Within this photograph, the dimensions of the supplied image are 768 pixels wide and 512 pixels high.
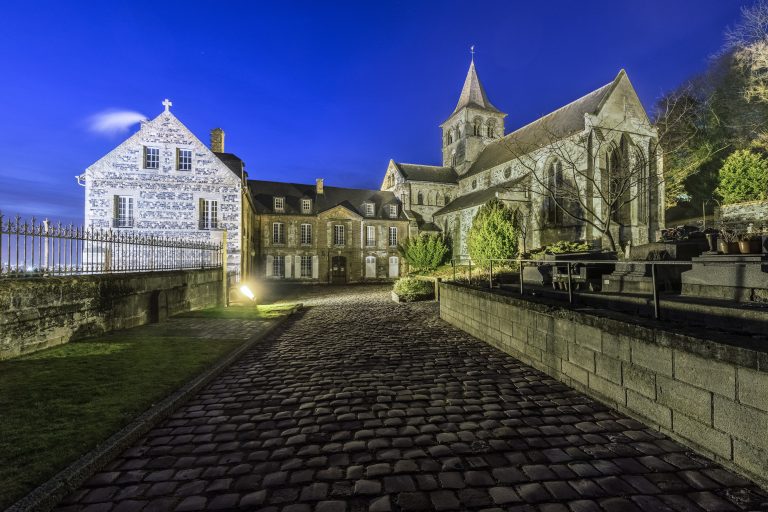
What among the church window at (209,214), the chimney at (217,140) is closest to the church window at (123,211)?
the church window at (209,214)

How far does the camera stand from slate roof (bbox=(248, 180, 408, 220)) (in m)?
35.5

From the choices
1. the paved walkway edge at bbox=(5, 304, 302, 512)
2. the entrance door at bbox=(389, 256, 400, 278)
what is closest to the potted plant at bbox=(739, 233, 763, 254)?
the paved walkway edge at bbox=(5, 304, 302, 512)

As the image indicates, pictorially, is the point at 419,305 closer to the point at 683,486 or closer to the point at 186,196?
the point at 683,486

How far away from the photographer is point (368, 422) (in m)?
3.97

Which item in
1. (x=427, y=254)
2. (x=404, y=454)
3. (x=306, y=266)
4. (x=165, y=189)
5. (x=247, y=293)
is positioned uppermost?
(x=165, y=189)

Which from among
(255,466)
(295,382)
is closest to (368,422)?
(255,466)

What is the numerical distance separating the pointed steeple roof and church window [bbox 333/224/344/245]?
22969 millimetres

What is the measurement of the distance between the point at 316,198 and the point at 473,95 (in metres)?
25.0

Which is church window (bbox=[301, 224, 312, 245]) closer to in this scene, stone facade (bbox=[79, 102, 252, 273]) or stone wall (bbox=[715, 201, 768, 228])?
stone facade (bbox=[79, 102, 252, 273])

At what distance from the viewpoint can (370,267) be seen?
120ft

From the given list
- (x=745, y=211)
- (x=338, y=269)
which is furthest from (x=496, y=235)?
(x=338, y=269)

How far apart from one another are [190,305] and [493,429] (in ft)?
39.4

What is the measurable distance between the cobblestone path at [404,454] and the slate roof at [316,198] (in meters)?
31.9

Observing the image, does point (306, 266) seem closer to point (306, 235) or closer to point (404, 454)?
point (306, 235)
